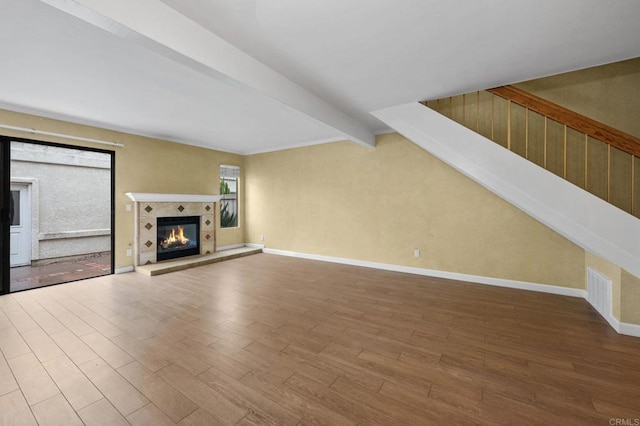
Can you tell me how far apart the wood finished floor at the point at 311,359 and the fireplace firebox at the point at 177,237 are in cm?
187

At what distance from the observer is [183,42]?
1930mm

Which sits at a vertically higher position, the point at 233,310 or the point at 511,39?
the point at 511,39

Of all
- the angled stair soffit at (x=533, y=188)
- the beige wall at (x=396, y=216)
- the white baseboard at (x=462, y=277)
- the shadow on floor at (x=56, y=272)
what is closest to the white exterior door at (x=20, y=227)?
the shadow on floor at (x=56, y=272)

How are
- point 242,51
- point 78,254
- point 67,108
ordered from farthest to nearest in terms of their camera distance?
point 78,254 < point 67,108 < point 242,51

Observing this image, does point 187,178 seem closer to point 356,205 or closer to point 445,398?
point 356,205

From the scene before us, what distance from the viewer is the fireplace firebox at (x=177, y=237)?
17.6ft

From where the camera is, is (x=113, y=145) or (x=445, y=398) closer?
(x=445, y=398)

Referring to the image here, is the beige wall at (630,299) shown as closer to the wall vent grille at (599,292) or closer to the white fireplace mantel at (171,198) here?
the wall vent grille at (599,292)

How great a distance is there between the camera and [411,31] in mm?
2111

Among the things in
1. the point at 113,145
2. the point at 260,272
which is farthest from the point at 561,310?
the point at 113,145

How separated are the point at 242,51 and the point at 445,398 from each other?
329 centimetres

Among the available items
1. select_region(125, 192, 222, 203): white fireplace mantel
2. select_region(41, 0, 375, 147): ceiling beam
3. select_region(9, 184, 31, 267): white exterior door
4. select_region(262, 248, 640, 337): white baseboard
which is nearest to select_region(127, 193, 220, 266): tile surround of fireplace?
select_region(125, 192, 222, 203): white fireplace mantel

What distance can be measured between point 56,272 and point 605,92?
363 inches

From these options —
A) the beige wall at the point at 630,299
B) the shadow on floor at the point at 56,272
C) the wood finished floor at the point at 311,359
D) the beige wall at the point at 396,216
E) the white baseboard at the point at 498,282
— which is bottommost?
the wood finished floor at the point at 311,359
